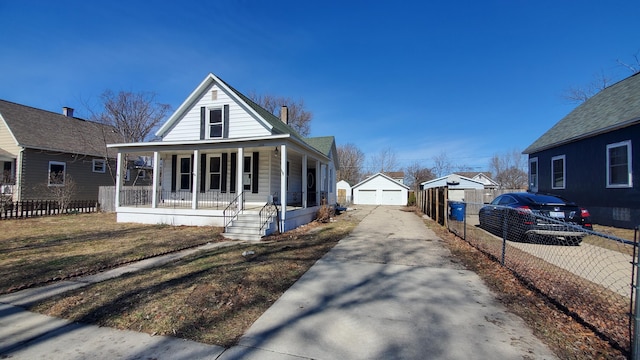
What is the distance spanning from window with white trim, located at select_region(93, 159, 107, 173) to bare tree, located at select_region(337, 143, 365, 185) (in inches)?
1594

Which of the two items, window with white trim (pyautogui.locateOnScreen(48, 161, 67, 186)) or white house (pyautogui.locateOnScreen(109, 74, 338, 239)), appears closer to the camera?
white house (pyautogui.locateOnScreen(109, 74, 338, 239))

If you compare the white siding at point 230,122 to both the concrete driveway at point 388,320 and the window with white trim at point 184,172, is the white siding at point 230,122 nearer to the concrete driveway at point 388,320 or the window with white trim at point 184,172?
the window with white trim at point 184,172

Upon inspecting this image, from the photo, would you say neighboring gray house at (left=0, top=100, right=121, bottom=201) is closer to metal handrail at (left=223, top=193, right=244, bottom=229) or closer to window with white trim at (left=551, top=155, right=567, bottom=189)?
metal handrail at (left=223, top=193, right=244, bottom=229)

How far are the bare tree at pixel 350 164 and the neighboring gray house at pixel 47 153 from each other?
4108cm

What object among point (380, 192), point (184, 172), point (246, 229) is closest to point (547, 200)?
point (246, 229)

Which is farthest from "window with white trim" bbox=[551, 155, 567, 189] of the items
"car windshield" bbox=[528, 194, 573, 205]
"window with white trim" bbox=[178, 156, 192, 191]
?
"window with white trim" bbox=[178, 156, 192, 191]

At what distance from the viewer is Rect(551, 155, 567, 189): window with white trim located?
15.6 m

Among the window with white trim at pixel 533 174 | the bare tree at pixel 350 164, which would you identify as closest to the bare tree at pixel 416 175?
the bare tree at pixel 350 164

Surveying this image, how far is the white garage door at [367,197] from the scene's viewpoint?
125 ft

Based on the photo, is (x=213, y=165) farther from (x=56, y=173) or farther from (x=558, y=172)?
(x=558, y=172)

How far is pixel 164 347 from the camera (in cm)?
296

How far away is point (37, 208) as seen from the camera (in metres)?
14.2

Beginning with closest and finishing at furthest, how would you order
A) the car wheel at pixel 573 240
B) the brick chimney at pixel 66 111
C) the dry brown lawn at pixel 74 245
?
the dry brown lawn at pixel 74 245 < the car wheel at pixel 573 240 < the brick chimney at pixel 66 111

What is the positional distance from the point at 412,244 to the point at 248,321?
602 cm
